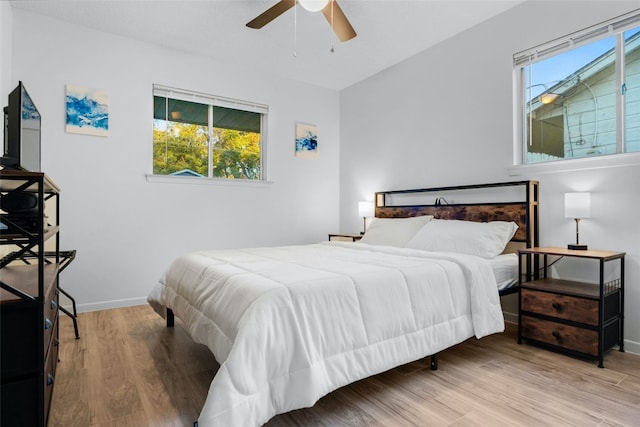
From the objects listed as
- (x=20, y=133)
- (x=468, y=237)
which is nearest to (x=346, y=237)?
(x=468, y=237)

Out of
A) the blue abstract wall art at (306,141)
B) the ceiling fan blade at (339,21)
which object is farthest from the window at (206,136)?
the ceiling fan blade at (339,21)

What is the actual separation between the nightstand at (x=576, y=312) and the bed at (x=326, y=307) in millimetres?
229

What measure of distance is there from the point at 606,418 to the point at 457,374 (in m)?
0.67

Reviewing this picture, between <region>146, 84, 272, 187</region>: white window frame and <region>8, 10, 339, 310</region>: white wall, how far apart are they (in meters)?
0.06

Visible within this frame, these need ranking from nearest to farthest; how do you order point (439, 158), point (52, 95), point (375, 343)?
point (375, 343), point (52, 95), point (439, 158)

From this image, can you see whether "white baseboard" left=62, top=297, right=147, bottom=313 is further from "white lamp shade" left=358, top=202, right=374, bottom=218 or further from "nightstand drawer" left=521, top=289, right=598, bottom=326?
"nightstand drawer" left=521, top=289, right=598, bottom=326

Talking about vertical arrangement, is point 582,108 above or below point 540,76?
below

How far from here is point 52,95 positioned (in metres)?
3.16

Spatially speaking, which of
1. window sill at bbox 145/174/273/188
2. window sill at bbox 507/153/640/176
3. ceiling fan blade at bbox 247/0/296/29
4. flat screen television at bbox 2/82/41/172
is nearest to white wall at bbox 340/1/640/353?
window sill at bbox 507/153/640/176

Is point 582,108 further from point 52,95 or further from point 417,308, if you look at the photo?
point 52,95

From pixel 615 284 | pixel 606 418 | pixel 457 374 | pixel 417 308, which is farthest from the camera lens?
pixel 615 284

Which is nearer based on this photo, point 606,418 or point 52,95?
point 606,418

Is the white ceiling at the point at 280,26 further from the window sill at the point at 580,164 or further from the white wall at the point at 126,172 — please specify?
the window sill at the point at 580,164

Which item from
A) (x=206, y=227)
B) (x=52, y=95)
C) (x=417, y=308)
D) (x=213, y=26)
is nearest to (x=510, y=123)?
(x=417, y=308)
